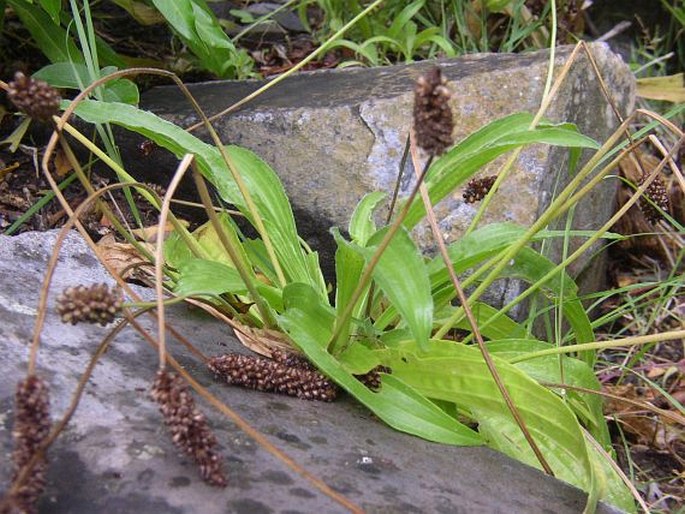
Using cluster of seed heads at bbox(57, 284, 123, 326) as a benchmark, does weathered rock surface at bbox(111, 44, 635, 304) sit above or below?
below

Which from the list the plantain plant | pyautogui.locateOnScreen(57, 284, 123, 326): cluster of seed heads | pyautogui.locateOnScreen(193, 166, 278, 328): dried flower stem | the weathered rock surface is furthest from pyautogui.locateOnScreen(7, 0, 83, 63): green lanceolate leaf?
pyautogui.locateOnScreen(57, 284, 123, 326): cluster of seed heads

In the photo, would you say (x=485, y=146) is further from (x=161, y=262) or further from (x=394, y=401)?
(x=161, y=262)

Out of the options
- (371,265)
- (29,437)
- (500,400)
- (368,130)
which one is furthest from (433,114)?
(368,130)

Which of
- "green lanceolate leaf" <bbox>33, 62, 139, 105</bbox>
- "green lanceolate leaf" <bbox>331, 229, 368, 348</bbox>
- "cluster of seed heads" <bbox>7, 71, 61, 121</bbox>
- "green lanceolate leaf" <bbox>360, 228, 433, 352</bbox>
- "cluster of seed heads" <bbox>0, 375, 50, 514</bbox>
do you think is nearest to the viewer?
"cluster of seed heads" <bbox>0, 375, 50, 514</bbox>

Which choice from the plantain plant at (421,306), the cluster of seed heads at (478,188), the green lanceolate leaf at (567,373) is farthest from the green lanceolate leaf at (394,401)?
the cluster of seed heads at (478,188)

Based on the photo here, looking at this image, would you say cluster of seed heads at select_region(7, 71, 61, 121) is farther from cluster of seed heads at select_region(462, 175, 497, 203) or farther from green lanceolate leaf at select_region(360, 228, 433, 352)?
cluster of seed heads at select_region(462, 175, 497, 203)

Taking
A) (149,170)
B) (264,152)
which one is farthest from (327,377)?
(149,170)

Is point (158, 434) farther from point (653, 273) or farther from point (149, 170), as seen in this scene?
point (653, 273)

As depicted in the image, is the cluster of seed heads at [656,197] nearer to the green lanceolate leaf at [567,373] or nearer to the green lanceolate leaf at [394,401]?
the green lanceolate leaf at [567,373]
